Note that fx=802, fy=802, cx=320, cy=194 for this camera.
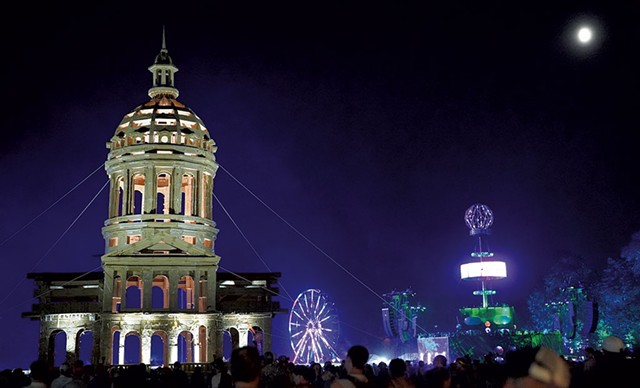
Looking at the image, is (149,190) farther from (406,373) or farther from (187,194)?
(406,373)

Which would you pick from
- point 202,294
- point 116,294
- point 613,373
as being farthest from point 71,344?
point 613,373

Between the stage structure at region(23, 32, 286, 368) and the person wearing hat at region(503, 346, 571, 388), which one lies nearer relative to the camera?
the person wearing hat at region(503, 346, 571, 388)

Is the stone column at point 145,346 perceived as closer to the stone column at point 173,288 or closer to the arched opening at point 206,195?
Answer: the stone column at point 173,288

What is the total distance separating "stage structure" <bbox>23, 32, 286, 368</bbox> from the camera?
58.5 meters

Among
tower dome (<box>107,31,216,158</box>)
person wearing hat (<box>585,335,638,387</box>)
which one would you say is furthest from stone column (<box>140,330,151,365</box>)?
person wearing hat (<box>585,335,638,387</box>)

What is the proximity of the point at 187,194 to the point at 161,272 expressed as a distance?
432 inches

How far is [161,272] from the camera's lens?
194 feet

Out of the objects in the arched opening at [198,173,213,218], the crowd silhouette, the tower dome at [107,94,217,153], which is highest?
the tower dome at [107,94,217,153]

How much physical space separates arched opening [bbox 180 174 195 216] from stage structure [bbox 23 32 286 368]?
108 mm

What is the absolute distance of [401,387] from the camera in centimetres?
1033

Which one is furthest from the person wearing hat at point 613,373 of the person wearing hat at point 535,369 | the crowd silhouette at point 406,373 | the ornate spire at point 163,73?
the ornate spire at point 163,73

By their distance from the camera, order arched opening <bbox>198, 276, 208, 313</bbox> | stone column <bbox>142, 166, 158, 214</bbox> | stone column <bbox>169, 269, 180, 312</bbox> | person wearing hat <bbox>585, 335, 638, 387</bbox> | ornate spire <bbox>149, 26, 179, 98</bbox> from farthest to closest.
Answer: ornate spire <bbox>149, 26, 179, 98</bbox> → stone column <bbox>142, 166, 158, 214</bbox> → arched opening <bbox>198, 276, 208, 313</bbox> → stone column <bbox>169, 269, 180, 312</bbox> → person wearing hat <bbox>585, 335, 638, 387</bbox>

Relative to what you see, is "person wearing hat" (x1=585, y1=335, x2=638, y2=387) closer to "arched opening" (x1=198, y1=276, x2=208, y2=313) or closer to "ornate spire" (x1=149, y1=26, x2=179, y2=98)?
"arched opening" (x1=198, y1=276, x2=208, y2=313)

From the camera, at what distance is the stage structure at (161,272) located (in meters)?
58.5
